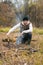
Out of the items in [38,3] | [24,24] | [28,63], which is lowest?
[28,63]

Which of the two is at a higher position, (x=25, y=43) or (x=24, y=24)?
(x=24, y=24)

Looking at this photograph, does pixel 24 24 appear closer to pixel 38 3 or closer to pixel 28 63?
pixel 28 63

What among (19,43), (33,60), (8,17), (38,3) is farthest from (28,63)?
(38,3)

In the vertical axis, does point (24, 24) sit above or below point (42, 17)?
below

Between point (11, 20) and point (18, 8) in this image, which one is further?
point (18, 8)

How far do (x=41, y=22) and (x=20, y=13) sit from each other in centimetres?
519

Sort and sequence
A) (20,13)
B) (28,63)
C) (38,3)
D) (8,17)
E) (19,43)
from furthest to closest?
1. (20,13)
2. (38,3)
3. (8,17)
4. (19,43)
5. (28,63)

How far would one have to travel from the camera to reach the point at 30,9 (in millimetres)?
27703

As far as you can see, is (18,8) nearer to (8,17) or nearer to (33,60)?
(8,17)

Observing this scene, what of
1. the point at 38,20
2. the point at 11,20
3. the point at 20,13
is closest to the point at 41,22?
the point at 38,20

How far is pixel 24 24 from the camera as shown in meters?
8.41

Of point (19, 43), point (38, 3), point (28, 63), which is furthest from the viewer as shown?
point (38, 3)

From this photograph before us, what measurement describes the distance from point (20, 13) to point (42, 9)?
4.70 metres

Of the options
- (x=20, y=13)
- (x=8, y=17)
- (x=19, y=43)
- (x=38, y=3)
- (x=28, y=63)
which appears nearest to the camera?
(x=28, y=63)
